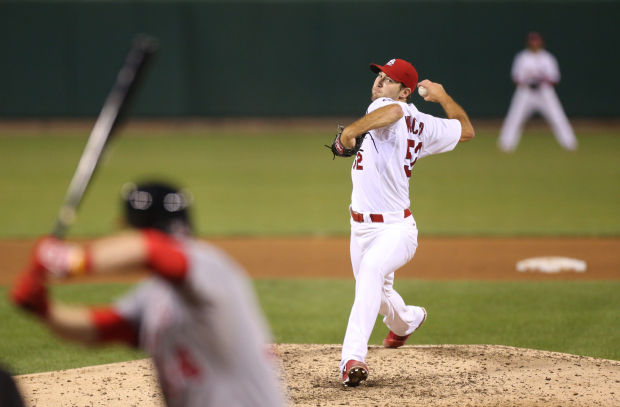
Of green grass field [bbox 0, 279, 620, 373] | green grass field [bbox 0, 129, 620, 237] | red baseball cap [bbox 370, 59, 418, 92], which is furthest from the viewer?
green grass field [bbox 0, 129, 620, 237]

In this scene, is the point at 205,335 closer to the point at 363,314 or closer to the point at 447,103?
the point at 363,314

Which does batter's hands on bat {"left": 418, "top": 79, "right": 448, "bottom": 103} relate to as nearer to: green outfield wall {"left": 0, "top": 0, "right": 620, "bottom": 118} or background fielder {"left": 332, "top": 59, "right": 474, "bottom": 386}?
background fielder {"left": 332, "top": 59, "right": 474, "bottom": 386}

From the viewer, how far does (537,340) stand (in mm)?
7098

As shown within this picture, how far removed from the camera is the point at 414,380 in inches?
230

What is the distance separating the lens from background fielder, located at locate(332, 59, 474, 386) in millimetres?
5488

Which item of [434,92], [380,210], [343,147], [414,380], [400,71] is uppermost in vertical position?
[400,71]

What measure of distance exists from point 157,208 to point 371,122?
2645 millimetres

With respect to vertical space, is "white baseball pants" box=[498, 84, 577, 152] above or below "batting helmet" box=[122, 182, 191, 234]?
below

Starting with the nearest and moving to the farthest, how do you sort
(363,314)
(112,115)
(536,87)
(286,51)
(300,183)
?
(112,115) → (363,314) → (300,183) → (536,87) → (286,51)

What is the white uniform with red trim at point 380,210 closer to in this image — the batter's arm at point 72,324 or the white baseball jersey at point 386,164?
the white baseball jersey at point 386,164

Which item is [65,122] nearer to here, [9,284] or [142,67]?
[9,284]

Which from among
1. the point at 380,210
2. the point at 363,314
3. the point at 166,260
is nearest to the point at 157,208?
the point at 166,260

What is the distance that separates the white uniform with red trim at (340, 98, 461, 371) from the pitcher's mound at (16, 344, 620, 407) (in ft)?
1.19

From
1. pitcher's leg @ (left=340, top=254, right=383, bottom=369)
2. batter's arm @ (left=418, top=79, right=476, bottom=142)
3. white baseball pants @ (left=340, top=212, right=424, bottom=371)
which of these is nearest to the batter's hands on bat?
batter's arm @ (left=418, top=79, right=476, bottom=142)
